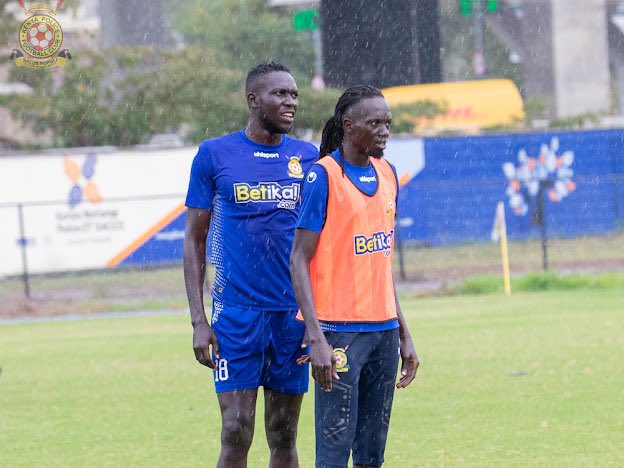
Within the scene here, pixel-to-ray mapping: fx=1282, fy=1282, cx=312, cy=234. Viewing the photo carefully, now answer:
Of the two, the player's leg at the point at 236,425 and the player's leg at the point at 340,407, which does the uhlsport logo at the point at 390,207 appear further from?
the player's leg at the point at 236,425

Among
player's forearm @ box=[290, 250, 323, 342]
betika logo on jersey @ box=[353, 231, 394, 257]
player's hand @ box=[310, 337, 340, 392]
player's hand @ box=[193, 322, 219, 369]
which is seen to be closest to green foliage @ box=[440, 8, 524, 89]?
player's hand @ box=[193, 322, 219, 369]

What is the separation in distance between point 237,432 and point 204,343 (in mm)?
486

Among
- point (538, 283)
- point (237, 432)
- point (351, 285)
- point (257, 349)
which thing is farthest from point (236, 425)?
point (538, 283)

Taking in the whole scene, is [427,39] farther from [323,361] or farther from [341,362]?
[323,361]

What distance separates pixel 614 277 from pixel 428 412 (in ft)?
38.0

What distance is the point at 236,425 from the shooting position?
21.3 feet

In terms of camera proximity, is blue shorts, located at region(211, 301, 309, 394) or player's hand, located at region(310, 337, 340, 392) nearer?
player's hand, located at region(310, 337, 340, 392)

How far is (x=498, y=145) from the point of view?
→ 27.3 m

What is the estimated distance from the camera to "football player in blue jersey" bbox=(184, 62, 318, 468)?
650 cm

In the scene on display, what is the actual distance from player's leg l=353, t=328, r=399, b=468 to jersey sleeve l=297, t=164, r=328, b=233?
24.2 inches

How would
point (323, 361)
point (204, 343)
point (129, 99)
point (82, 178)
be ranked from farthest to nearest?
Result: point (129, 99) → point (82, 178) → point (204, 343) → point (323, 361)

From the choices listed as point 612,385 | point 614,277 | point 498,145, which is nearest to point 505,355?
point 612,385

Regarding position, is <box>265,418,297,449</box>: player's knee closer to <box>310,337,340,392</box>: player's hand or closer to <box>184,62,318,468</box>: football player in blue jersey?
<box>184,62,318,468</box>: football player in blue jersey

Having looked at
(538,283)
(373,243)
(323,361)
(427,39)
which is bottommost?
(538,283)
